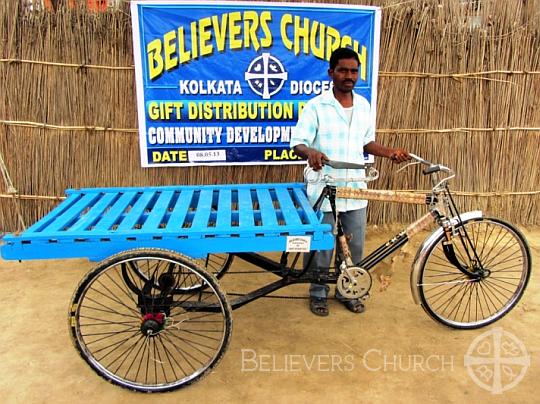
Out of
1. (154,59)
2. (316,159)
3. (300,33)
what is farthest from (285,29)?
(316,159)

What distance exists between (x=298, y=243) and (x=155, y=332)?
34.8 inches

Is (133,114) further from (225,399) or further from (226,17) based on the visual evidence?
(225,399)

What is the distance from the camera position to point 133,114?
4000mm

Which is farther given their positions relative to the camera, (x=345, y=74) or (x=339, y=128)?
(x=339, y=128)

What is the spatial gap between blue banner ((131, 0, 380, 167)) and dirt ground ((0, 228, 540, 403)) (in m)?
1.38

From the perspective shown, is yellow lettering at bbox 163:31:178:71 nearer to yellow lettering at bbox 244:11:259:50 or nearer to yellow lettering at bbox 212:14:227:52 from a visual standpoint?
yellow lettering at bbox 212:14:227:52

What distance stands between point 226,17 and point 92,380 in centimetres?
294

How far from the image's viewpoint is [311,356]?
2.64m

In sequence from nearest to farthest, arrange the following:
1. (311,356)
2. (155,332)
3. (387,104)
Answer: (155,332), (311,356), (387,104)

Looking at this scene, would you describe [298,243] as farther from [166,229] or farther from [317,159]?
[166,229]

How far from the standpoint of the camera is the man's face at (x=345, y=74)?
2.66 m

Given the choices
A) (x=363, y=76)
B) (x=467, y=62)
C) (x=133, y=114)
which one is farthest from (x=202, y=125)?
(x=467, y=62)

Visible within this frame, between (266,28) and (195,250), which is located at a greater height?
(266,28)

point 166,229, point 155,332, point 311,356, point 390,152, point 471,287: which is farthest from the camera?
point 471,287
